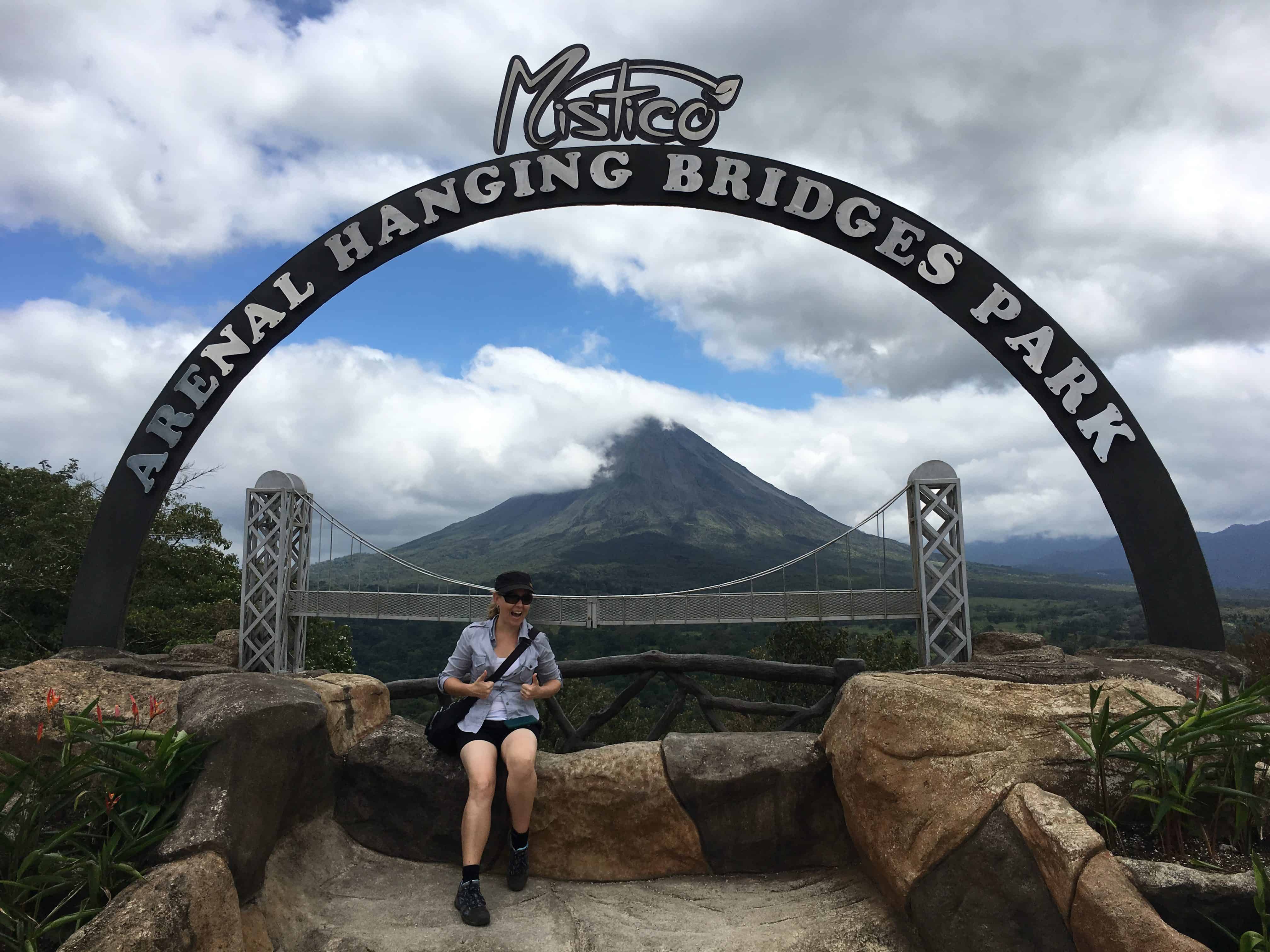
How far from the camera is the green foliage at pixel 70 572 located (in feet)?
54.0

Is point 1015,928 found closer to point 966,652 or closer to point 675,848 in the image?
point 675,848

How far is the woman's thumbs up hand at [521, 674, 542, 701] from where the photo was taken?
12.8ft

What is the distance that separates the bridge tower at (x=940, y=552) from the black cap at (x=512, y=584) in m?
6.34

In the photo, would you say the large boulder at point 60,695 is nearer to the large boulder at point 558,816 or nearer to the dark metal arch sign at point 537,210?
the large boulder at point 558,816

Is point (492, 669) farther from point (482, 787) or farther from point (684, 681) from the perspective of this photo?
point (684, 681)

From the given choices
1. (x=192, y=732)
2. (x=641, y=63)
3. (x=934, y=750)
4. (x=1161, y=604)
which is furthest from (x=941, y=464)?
(x=192, y=732)

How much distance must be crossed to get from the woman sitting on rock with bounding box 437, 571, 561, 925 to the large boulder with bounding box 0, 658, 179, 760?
156 cm

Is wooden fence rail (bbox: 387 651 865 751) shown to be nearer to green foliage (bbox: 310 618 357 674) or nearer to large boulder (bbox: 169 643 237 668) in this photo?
large boulder (bbox: 169 643 237 668)

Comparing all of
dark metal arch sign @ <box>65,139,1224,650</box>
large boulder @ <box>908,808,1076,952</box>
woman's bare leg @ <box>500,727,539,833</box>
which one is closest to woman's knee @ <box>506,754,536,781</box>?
woman's bare leg @ <box>500,727,539,833</box>

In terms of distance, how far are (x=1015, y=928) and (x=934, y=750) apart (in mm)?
704

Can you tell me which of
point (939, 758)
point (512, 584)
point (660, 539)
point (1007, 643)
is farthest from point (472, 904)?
point (660, 539)

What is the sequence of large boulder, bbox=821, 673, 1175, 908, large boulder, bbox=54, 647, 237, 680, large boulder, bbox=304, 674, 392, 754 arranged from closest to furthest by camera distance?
large boulder, bbox=821, 673, 1175, 908 → large boulder, bbox=304, 674, 392, 754 → large boulder, bbox=54, 647, 237, 680

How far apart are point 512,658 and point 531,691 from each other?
0.19 meters

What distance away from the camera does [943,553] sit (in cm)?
941
